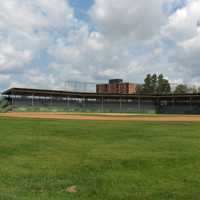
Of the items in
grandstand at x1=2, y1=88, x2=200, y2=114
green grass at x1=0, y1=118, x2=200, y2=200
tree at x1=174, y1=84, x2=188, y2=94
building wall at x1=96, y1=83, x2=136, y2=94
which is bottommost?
green grass at x1=0, y1=118, x2=200, y2=200

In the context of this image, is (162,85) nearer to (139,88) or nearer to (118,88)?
(139,88)

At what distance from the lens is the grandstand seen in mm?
78581

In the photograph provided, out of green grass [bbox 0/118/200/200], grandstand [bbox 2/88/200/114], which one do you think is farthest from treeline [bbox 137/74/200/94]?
green grass [bbox 0/118/200/200]

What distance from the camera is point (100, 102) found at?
3460 inches

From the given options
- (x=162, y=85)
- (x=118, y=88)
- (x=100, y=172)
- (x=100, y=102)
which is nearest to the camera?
(x=100, y=172)

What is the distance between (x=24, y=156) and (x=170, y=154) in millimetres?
4894

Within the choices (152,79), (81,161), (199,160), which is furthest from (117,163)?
(152,79)

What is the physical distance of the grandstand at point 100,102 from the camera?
258ft

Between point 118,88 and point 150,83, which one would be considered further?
point 118,88

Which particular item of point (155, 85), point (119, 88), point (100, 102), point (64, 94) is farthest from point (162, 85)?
point (64, 94)

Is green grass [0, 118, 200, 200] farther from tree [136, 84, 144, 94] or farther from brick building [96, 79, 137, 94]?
brick building [96, 79, 137, 94]

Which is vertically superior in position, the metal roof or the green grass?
the metal roof

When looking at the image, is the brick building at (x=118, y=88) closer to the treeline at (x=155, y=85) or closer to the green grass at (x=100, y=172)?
the treeline at (x=155, y=85)

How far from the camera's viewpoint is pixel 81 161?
8.42m
